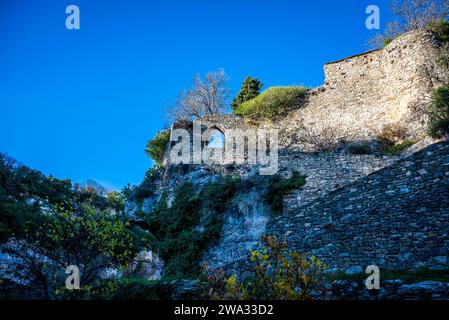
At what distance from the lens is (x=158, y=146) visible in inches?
1085

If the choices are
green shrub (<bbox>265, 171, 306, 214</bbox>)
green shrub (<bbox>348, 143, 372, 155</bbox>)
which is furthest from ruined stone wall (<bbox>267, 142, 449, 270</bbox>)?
green shrub (<bbox>348, 143, 372, 155</bbox>)

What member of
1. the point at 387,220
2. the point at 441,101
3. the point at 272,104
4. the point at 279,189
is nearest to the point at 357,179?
the point at 279,189

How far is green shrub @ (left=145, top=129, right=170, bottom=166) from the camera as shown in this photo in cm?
2725

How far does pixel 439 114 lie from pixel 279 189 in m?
8.48

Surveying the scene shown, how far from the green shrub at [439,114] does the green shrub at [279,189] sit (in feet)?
19.2

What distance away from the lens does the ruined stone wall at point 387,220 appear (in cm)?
859

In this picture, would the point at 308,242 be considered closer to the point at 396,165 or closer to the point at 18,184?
the point at 396,165

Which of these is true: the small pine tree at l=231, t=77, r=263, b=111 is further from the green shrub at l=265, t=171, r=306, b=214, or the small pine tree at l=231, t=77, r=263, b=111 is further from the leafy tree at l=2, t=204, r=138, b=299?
the leafy tree at l=2, t=204, r=138, b=299

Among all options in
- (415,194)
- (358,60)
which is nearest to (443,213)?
(415,194)

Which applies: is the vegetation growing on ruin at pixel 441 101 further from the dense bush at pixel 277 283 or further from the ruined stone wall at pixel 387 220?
the dense bush at pixel 277 283

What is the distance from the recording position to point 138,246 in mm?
12477

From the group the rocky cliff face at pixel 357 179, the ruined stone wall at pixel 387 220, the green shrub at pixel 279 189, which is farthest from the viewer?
the green shrub at pixel 279 189

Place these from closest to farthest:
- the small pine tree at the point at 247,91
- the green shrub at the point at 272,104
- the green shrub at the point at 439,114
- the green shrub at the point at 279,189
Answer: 1. the green shrub at the point at 439,114
2. the green shrub at the point at 279,189
3. the green shrub at the point at 272,104
4. the small pine tree at the point at 247,91

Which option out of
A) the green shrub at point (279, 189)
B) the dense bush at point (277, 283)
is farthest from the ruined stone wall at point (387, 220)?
the dense bush at point (277, 283)
